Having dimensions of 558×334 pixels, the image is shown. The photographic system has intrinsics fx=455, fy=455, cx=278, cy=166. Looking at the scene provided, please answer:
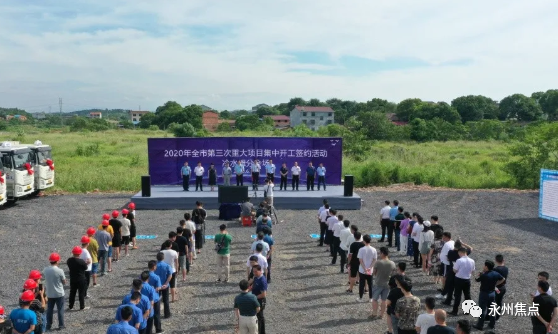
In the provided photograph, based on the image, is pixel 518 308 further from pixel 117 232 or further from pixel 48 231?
pixel 48 231

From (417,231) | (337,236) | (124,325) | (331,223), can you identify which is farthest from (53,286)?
(417,231)

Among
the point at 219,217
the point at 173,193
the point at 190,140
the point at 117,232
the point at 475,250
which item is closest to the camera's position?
the point at 117,232

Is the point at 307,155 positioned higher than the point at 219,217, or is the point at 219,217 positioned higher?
the point at 307,155

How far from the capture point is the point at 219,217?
18156mm

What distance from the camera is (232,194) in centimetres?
1831

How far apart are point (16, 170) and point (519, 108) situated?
328 feet

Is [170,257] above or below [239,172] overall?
below

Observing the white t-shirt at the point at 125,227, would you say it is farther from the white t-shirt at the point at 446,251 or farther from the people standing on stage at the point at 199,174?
the people standing on stage at the point at 199,174

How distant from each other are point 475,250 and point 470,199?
30.8 ft

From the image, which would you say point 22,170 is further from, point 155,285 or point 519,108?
point 519,108

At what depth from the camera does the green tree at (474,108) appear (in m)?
91.7

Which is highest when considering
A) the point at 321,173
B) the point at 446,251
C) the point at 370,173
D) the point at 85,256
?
the point at 321,173

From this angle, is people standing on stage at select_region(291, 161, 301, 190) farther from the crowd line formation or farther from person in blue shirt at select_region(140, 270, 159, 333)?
person in blue shirt at select_region(140, 270, 159, 333)

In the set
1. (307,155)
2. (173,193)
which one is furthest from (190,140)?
(307,155)
